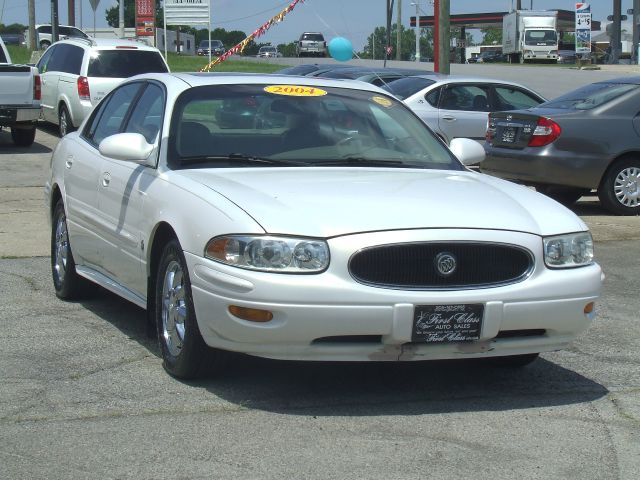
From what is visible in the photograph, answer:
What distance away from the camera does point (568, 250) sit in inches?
212

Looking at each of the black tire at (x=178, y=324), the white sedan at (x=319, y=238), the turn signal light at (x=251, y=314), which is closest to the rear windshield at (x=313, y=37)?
the white sedan at (x=319, y=238)

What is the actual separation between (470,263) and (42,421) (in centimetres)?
202

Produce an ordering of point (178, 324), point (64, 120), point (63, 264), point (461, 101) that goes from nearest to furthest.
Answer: point (178, 324) < point (63, 264) < point (461, 101) < point (64, 120)

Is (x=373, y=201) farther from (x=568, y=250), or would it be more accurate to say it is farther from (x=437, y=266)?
(x=568, y=250)

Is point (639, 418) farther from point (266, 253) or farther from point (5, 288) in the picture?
point (5, 288)

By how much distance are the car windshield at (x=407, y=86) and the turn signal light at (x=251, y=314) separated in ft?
39.1

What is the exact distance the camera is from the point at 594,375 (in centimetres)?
593

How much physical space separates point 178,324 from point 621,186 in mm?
7905

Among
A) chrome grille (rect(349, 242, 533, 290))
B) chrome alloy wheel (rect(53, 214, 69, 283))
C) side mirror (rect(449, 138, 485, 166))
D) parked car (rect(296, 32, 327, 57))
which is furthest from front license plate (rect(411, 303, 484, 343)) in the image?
parked car (rect(296, 32, 327, 57))

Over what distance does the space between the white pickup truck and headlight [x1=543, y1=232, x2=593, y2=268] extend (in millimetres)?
14310

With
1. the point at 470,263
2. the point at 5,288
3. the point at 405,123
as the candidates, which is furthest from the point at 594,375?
the point at 5,288

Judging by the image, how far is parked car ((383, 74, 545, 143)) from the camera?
16391 millimetres

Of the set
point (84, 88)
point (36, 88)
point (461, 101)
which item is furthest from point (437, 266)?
point (84, 88)

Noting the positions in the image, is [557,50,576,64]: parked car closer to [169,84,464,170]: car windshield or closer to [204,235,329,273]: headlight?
[169,84,464,170]: car windshield
